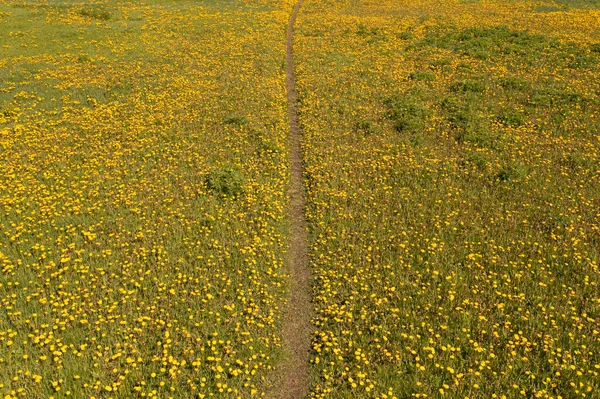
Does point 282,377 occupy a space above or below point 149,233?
below

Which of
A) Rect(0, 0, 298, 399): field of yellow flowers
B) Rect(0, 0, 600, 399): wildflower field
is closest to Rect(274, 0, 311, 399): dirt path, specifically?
Rect(0, 0, 600, 399): wildflower field

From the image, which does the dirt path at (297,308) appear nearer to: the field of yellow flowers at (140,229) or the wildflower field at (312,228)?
the wildflower field at (312,228)

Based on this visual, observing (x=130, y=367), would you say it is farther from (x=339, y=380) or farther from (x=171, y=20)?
(x=171, y=20)

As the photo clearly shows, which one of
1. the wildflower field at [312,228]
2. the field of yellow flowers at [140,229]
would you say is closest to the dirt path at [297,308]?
the wildflower field at [312,228]

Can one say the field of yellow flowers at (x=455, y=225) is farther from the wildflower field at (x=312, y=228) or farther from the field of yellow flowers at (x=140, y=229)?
the field of yellow flowers at (x=140, y=229)

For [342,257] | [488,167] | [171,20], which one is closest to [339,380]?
[342,257]

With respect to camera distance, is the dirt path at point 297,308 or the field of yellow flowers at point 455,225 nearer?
the dirt path at point 297,308
